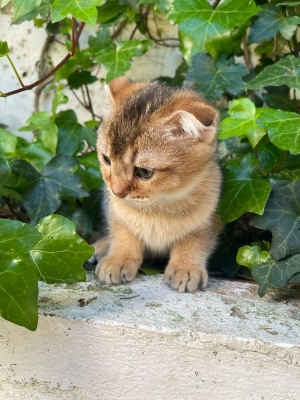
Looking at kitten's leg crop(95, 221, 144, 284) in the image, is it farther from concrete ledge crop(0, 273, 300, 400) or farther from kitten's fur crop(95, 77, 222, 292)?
concrete ledge crop(0, 273, 300, 400)

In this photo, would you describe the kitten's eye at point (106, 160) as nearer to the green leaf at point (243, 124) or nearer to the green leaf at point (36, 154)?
the green leaf at point (243, 124)

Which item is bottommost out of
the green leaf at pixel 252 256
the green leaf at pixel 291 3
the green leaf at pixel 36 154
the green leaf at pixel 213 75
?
the green leaf at pixel 252 256

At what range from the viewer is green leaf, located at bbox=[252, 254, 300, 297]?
4.64ft

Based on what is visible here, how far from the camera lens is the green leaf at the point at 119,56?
204 centimetres

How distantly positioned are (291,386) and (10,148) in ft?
4.33

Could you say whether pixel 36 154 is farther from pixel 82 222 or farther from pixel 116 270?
pixel 116 270

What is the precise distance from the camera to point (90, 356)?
50.1 inches

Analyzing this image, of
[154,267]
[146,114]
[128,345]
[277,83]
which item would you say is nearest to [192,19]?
[277,83]

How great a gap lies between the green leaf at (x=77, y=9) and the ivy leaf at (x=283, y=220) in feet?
2.73

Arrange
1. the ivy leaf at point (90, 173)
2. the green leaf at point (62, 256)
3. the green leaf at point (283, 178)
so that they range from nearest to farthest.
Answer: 1. the green leaf at point (62, 256)
2. the green leaf at point (283, 178)
3. the ivy leaf at point (90, 173)

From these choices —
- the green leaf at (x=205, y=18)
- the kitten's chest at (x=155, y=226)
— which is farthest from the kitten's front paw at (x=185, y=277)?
the green leaf at (x=205, y=18)

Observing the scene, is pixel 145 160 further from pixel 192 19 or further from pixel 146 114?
pixel 192 19

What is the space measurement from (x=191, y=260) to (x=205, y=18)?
99 centimetres

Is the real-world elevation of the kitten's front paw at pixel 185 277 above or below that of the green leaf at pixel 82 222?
above
